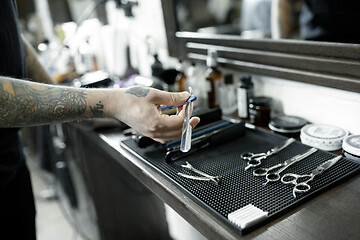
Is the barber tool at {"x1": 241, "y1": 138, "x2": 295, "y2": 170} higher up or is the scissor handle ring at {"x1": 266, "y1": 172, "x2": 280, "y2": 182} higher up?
the barber tool at {"x1": 241, "y1": 138, "x2": 295, "y2": 170}

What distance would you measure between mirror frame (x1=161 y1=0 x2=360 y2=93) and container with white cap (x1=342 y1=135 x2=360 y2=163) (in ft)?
0.49

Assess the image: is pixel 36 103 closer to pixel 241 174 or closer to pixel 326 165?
pixel 241 174

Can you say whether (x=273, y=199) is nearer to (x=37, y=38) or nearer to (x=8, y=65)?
(x=8, y=65)

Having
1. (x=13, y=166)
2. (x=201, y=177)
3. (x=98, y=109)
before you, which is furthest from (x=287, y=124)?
(x=13, y=166)

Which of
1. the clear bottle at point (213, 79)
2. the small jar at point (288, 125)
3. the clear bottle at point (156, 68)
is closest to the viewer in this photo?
the small jar at point (288, 125)

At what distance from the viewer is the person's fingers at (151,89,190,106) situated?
Result: 841 millimetres

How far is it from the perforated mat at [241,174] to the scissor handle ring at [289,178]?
0.5 inches

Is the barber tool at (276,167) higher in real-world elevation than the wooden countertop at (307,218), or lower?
higher

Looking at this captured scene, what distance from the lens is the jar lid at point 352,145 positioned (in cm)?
89

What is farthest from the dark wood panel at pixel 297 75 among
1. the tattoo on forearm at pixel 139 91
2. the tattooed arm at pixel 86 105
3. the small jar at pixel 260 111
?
the tattoo on forearm at pixel 139 91

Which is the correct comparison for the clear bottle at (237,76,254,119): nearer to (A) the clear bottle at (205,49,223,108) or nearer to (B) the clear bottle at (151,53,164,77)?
(A) the clear bottle at (205,49,223,108)

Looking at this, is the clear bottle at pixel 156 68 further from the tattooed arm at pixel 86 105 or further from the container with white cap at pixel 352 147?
the container with white cap at pixel 352 147

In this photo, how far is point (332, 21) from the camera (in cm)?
150

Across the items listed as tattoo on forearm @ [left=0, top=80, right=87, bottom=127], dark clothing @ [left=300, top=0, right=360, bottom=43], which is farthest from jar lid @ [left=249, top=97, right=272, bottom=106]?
tattoo on forearm @ [left=0, top=80, right=87, bottom=127]
